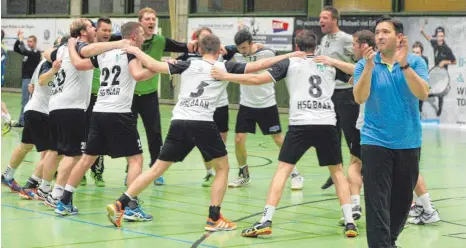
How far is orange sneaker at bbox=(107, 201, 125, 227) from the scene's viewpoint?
9.43 meters

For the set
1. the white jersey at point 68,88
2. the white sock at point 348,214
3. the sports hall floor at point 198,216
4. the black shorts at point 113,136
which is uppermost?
the white jersey at point 68,88

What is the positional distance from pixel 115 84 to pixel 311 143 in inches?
93.2

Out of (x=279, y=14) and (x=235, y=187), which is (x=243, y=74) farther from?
(x=279, y=14)

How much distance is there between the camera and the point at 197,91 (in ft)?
31.5

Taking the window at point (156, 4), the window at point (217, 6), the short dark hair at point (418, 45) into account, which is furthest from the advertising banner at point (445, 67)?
the window at point (156, 4)

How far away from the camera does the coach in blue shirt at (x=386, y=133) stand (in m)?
6.90

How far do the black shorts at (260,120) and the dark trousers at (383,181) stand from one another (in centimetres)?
597

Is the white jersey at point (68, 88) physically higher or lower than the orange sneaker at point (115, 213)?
higher

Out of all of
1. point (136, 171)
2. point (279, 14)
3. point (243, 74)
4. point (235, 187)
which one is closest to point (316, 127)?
point (243, 74)

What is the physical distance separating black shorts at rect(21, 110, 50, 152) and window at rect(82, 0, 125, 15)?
21635 millimetres

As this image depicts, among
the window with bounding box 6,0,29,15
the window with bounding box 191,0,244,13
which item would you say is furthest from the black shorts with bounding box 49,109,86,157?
the window with bounding box 6,0,29,15

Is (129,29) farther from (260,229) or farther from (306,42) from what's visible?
(260,229)

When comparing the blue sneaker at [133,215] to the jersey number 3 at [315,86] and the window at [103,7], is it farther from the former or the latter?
the window at [103,7]

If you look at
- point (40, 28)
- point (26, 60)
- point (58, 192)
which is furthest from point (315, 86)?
point (40, 28)
